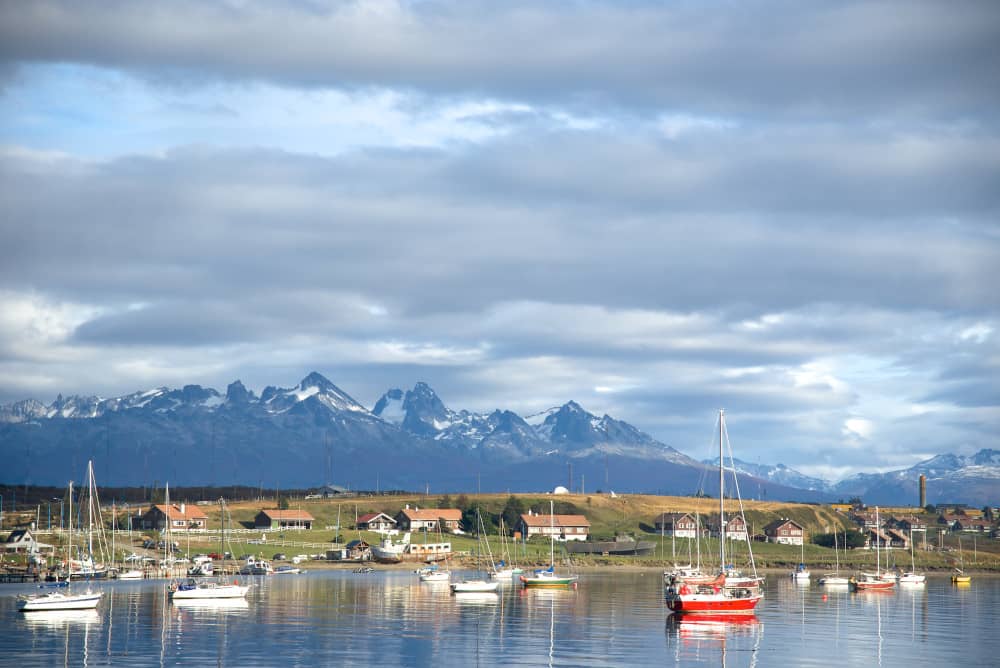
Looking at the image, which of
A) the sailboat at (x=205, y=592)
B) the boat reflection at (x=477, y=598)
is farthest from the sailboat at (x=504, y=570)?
the sailboat at (x=205, y=592)

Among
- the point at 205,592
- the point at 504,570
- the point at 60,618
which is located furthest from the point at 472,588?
the point at 60,618

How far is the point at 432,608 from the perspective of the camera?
4205 inches

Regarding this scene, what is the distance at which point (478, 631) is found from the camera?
88.6m

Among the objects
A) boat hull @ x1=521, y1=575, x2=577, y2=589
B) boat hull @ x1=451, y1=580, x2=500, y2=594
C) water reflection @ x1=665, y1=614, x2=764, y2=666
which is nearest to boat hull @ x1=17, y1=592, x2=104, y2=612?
boat hull @ x1=451, y1=580, x2=500, y2=594

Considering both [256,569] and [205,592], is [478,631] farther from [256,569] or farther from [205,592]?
[256,569]

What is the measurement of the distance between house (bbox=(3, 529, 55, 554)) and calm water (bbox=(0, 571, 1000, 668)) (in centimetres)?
3514

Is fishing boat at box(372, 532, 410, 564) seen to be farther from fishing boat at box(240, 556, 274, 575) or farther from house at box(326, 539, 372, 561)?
fishing boat at box(240, 556, 274, 575)

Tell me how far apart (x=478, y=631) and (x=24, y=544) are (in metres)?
95.4

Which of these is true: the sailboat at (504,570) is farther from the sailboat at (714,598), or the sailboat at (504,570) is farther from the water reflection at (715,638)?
the water reflection at (715,638)

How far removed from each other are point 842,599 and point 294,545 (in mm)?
86554

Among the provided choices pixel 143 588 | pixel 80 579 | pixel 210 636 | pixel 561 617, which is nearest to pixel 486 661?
pixel 210 636

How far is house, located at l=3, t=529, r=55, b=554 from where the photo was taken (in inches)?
6176

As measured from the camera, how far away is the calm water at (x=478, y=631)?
244 ft

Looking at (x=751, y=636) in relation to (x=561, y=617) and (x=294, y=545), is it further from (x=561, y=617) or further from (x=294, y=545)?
(x=294, y=545)
